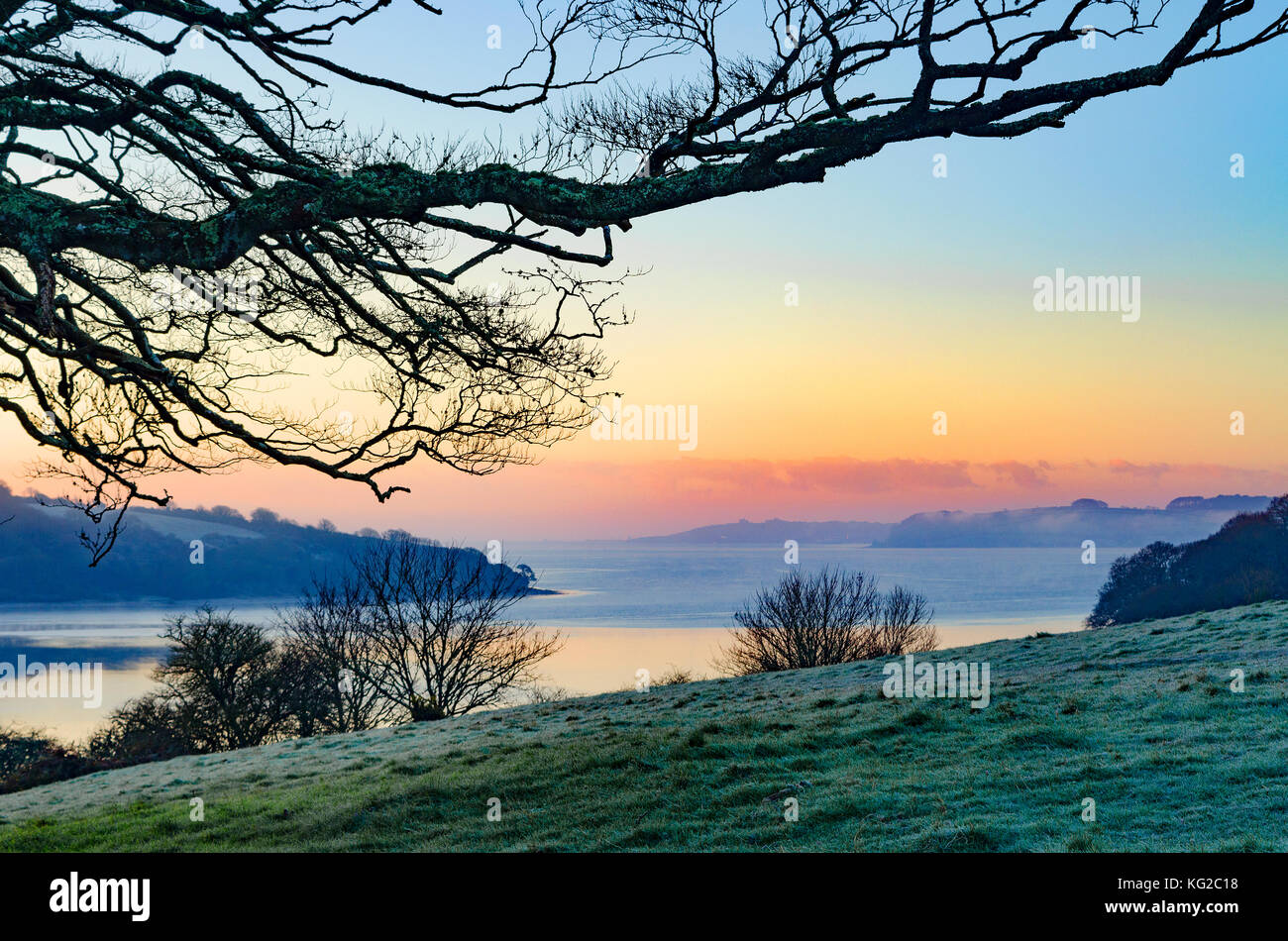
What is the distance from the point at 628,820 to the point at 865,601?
37.9 meters

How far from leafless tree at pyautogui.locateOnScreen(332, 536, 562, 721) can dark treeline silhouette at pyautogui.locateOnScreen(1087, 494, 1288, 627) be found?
46199 mm

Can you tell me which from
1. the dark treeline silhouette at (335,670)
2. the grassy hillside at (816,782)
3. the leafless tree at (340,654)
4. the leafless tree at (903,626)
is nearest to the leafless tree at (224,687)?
the dark treeline silhouette at (335,670)

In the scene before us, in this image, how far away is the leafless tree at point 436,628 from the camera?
105 ft

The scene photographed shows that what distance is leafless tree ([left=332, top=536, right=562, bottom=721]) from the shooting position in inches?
1260

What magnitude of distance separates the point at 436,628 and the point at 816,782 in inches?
1014

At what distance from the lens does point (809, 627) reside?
4259 cm

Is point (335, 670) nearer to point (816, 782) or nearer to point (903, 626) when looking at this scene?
point (816, 782)

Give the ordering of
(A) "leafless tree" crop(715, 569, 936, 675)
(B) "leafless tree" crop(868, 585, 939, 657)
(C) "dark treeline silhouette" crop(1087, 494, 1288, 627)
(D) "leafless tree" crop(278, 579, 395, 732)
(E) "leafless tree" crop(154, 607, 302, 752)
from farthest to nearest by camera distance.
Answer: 1. (C) "dark treeline silhouette" crop(1087, 494, 1288, 627)
2. (B) "leafless tree" crop(868, 585, 939, 657)
3. (A) "leafless tree" crop(715, 569, 936, 675)
4. (D) "leafless tree" crop(278, 579, 395, 732)
5. (E) "leafless tree" crop(154, 607, 302, 752)

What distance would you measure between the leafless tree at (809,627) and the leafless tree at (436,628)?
1217 cm

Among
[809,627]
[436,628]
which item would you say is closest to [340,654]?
[436,628]

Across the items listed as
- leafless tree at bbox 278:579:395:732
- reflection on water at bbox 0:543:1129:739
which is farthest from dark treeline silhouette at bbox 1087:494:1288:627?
leafless tree at bbox 278:579:395:732

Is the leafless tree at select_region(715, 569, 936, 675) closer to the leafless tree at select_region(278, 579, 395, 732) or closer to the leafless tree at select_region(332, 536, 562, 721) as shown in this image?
the leafless tree at select_region(332, 536, 562, 721)
